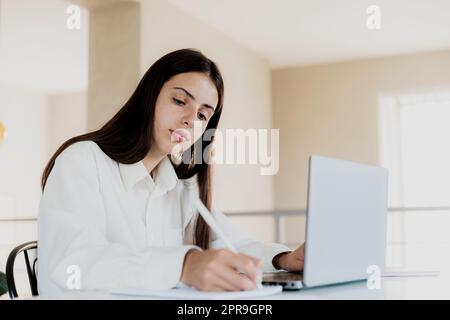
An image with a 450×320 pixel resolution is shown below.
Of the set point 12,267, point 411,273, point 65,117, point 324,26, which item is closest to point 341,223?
point 411,273

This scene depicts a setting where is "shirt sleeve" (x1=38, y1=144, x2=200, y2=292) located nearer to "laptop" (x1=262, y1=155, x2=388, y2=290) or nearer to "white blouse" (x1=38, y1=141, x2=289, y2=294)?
"white blouse" (x1=38, y1=141, x2=289, y2=294)

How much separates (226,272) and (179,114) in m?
0.34

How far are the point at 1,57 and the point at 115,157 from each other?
2.50 meters

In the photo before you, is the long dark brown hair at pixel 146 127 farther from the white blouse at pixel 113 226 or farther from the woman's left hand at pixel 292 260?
the woman's left hand at pixel 292 260

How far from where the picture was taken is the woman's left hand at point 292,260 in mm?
680

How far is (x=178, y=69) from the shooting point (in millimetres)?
813

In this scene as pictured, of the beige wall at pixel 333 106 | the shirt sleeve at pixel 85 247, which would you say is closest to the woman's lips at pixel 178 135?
the shirt sleeve at pixel 85 247

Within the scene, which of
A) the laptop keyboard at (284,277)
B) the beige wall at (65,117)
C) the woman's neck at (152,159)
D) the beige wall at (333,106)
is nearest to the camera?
the laptop keyboard at (284,277)

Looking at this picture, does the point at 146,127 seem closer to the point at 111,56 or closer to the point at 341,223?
the point at 341,223

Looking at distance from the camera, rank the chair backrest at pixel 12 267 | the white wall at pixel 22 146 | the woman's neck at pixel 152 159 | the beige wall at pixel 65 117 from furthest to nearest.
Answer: the beige wall at pixel 65 117
the white wall at pixel 22 146
the woman's neck at pixel 152 159
the chair backrest at pixel 12 267

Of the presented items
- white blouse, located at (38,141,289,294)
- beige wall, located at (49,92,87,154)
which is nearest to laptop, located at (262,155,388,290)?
white blouse, located at (38,141,289,294)

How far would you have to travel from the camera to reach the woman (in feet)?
1.71

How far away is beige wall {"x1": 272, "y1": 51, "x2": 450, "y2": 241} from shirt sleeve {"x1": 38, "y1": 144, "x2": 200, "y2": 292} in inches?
105
